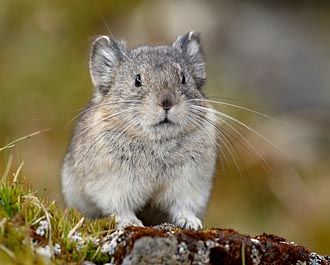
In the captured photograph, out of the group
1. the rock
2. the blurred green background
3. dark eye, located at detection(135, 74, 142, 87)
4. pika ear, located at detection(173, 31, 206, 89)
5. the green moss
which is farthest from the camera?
the blurred green background

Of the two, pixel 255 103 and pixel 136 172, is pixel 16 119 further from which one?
pixel 136 172

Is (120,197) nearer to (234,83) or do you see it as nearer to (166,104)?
(166,104)

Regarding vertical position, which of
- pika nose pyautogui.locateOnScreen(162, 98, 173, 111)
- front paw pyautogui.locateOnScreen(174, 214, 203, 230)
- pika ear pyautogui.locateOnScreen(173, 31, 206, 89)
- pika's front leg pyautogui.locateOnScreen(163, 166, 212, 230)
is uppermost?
pika ear pyautogui.locateOnScreen(173, 31, 206, 89)

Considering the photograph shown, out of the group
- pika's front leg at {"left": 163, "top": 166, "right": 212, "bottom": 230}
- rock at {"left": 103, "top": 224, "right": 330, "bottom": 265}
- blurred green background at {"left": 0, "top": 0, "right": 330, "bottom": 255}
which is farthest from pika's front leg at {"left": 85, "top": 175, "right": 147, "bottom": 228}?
blurred green background at {"left": 0, "top": 0, "right": 330, "bottom": 255}

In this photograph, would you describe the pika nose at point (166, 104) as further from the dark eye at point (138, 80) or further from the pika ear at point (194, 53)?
the pika ear at point (194, 53)

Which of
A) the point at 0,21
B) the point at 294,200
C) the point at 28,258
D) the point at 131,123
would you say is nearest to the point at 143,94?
the point at 131,123

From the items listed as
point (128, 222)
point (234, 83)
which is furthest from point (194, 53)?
point (234, 83)

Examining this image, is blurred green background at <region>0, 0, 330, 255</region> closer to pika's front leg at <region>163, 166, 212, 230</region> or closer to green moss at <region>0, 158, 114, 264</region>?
pika's front leg at <region>163, 166, 212, 230</region>
